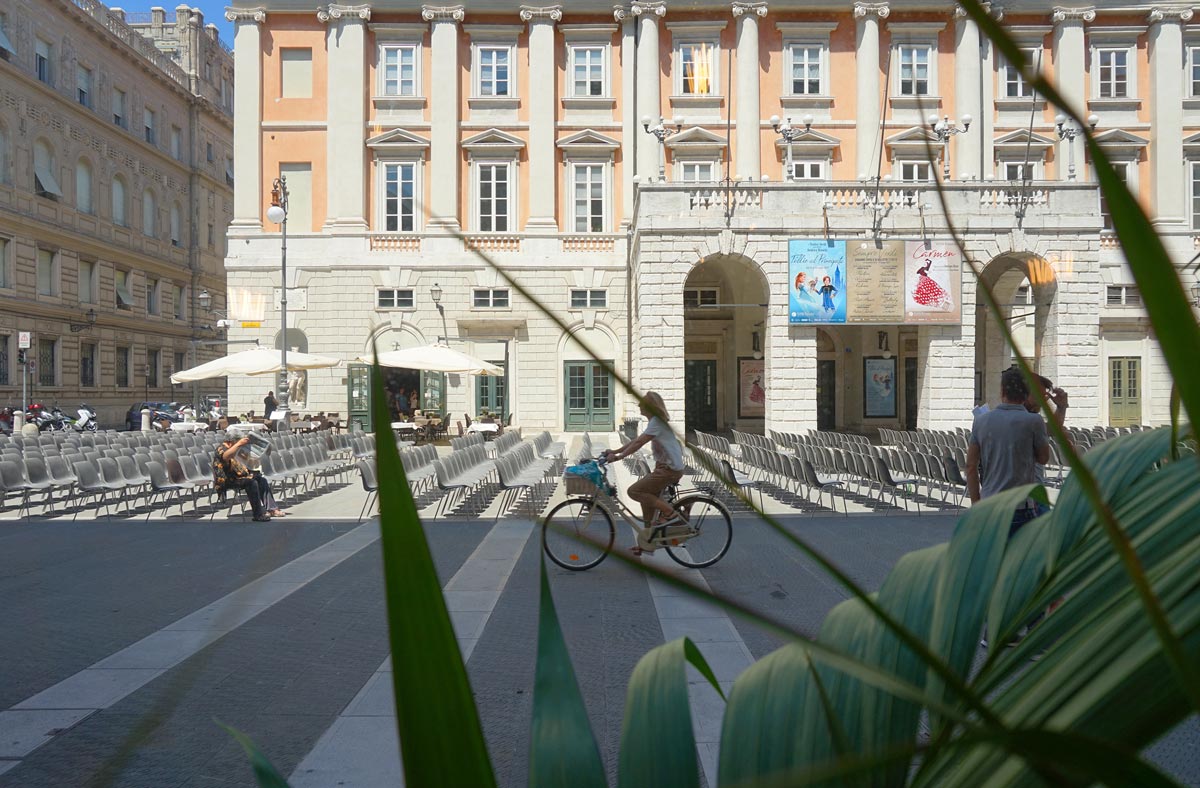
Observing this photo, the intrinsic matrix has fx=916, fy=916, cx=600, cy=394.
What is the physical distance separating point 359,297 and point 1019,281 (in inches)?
822

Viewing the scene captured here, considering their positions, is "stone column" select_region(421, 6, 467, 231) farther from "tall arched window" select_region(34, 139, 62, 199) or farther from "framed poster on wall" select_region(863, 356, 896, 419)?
"tall arched window" select_region(34, 139, 62, 199)

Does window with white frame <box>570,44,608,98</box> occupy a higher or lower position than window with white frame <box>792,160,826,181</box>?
higher

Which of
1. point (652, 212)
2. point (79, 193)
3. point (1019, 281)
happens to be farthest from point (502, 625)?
point (79, 193)

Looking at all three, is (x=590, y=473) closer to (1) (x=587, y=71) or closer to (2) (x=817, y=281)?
(2) (x=817, y=281)

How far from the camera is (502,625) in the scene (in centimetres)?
639

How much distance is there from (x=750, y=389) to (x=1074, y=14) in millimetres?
17052

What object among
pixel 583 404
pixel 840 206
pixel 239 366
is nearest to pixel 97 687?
pixel 239 366

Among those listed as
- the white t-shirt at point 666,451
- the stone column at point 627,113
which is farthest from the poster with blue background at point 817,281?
the white t-shirt at point 666,451

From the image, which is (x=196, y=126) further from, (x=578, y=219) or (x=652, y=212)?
(x=652, y=212)

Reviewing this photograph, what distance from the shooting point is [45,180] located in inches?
1526

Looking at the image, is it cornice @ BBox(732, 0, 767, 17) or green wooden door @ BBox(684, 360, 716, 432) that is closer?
cornice @ BBox(732, 0, 767, 17)

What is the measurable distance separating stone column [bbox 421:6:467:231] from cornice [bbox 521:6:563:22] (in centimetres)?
216

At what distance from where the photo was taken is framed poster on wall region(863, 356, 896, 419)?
3152 cm

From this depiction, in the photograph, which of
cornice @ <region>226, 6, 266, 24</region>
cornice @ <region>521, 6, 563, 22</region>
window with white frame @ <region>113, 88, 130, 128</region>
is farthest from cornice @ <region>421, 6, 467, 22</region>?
window with white frame @ <region>113, 88, 130, 128</region>
